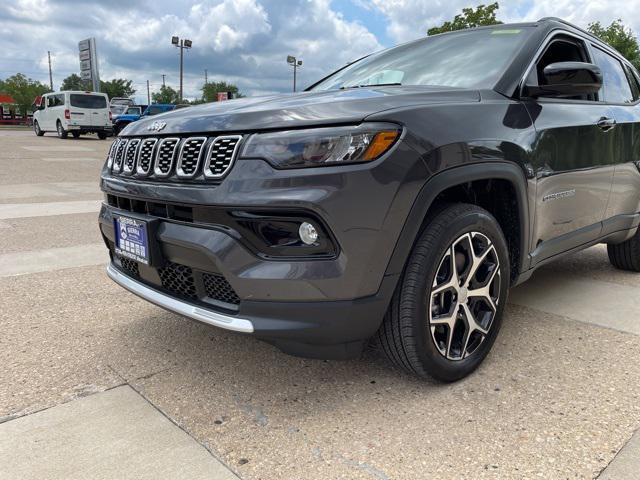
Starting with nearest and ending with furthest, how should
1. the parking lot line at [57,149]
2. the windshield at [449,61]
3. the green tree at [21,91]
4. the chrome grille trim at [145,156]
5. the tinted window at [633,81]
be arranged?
the chrome grille trim at [145,156], the windshield at [449,61], the tinted window at [633,81], the parking lot line at [57,149], the green tree at [21,91]

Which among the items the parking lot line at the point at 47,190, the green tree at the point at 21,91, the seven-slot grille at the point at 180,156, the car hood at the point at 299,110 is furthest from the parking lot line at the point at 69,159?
the green tree at the point at 21,91

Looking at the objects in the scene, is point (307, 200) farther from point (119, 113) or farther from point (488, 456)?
point (119, 113)

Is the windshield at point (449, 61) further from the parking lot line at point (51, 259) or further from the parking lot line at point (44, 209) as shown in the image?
the parking lot line at point (44, 209)

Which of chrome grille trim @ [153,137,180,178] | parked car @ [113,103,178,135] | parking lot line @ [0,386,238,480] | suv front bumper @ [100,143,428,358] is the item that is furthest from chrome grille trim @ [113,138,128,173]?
parked car @ [113,103,178,135]

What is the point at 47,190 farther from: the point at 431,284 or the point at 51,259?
the point at 431,284

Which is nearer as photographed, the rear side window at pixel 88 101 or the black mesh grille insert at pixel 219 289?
the black mesh grille insert at pixel 219 289

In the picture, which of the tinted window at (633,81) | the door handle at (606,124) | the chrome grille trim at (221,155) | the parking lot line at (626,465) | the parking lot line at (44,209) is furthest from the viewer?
the parking lot line at (44,209)

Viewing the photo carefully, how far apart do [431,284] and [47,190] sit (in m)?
8.32

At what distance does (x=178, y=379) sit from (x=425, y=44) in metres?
2.45

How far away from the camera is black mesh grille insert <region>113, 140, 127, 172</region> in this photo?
8.70 feet

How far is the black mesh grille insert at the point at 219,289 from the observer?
2.14 meters

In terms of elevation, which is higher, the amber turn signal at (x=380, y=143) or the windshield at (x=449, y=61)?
the windshield at (x=449, y=61)

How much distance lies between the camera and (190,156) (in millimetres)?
2182

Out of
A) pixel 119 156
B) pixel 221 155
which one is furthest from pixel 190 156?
pixel 119 156
